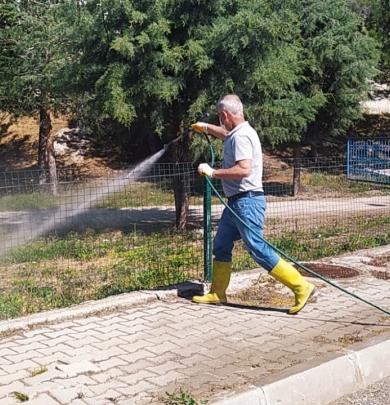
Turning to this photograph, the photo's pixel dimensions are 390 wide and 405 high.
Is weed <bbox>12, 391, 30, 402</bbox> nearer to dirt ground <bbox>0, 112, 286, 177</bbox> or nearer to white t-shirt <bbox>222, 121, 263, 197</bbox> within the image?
white t-shirt <bbox>222, 121, 263, 197</bbox>

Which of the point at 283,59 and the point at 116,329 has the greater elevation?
the point at 283,59

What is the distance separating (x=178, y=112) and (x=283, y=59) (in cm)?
207

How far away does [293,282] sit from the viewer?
5.61 metres

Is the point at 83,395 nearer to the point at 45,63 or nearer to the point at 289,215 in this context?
the point at 289,215

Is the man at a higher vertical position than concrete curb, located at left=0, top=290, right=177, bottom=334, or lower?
higher

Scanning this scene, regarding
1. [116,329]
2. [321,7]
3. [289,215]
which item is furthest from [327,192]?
[116,329]

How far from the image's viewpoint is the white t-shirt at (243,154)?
5.36 metres

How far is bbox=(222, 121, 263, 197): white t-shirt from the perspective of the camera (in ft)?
17.6

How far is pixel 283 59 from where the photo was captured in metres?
10.9

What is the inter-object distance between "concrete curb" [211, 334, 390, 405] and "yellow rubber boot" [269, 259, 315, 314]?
90cm

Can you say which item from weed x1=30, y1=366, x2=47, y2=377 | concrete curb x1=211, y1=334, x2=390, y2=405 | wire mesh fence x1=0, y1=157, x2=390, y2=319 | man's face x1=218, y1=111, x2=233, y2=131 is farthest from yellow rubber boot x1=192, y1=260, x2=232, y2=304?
weed x1=30, y1=366, x2=47, y2=377

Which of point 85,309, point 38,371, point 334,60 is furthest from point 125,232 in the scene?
point 334,60

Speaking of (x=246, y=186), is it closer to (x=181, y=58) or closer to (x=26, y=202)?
(x=181, y=58)

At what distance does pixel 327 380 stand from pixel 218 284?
1.84 metres
